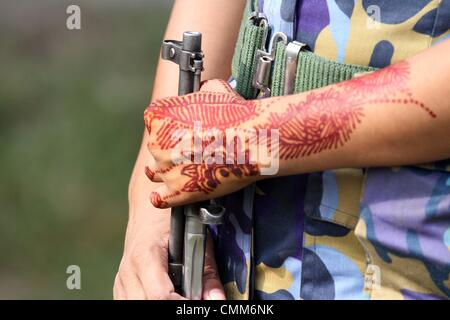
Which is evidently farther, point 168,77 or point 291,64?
point 168,77

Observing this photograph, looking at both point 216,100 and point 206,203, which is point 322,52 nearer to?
point 216,100

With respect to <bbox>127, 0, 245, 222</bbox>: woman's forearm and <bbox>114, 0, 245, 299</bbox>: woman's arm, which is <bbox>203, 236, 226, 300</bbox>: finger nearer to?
<bbox>114, 0, 245, 299</bbox>: woman's arm

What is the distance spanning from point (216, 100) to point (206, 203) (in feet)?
0.61

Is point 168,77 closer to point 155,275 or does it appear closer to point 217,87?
point 217,87

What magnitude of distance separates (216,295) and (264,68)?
0.40m

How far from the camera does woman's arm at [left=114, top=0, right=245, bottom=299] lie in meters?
1.70

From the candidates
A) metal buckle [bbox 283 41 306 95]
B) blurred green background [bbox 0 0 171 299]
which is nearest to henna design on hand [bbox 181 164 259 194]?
metal buckle [bbox 283 41 306 95]

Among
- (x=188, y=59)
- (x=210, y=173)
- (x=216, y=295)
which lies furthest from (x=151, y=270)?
(x=188, y=59)

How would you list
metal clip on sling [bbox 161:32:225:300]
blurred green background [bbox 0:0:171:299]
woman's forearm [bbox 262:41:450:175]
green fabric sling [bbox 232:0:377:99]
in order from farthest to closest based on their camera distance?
blurred green background [bbox 0:0:171:299] < metal clip on sling [bbox 161:32:225:300] < green fabric sling [bbox 232:0:377:99] < woman's forearm [bbox 262:41:450:175]

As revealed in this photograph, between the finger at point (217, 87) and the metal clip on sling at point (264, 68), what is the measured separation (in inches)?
1.8

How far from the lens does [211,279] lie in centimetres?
163

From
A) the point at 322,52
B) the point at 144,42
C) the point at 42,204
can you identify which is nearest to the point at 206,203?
the point at 322,52

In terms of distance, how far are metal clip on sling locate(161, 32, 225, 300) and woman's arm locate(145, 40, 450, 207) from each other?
46mm
